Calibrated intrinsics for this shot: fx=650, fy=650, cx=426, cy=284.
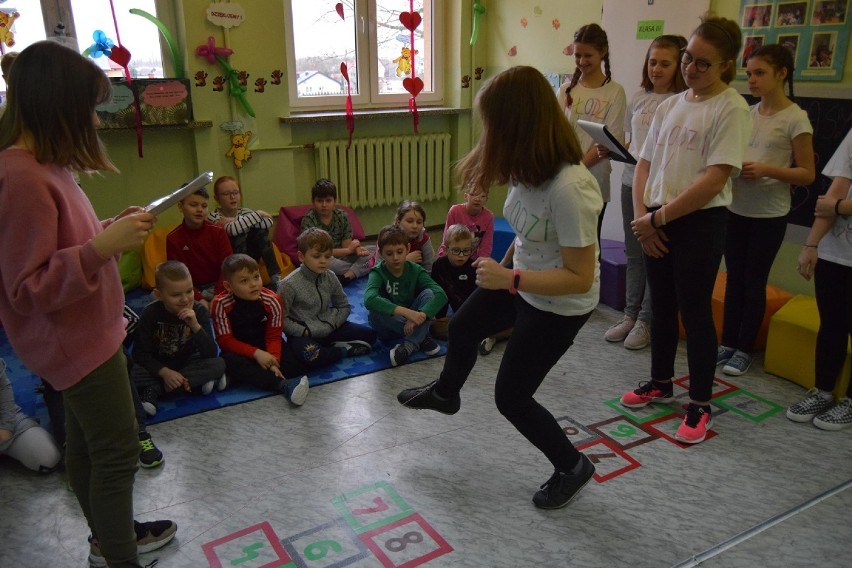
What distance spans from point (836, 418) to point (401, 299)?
5.90 feet

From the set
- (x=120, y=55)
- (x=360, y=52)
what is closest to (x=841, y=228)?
(x=360, y=52)

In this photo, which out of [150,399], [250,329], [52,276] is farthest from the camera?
[250,329]

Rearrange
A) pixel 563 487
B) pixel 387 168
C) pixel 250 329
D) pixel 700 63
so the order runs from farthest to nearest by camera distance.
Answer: pixel 387 168, pixel 250 329, pixel 700 63, pixel 563 487

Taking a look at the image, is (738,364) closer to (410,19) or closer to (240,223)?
(240,223)

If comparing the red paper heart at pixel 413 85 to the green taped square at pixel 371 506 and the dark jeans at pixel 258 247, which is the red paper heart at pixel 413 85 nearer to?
the dark jeans at pixel 258 247

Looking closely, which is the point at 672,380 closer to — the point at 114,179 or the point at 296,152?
the point at 296,152

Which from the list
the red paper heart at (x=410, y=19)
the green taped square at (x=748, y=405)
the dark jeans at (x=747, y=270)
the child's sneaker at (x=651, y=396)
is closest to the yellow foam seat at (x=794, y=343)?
the dark jeans at (x=747, y=270)

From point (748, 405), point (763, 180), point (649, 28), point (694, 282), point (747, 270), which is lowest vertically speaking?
point (748, 405)

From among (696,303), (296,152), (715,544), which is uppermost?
(296,152)

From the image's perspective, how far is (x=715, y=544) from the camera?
1.77 metres

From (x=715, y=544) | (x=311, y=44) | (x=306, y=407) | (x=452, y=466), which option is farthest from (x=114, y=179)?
(x=715, y=544)

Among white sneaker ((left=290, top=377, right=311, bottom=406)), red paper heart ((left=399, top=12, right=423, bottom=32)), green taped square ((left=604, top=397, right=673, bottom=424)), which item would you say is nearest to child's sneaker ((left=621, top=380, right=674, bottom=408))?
green taped square ((left=604, top=397, right=673, bottom=424))

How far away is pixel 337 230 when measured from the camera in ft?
13.2

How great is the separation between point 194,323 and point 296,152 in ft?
7.53
